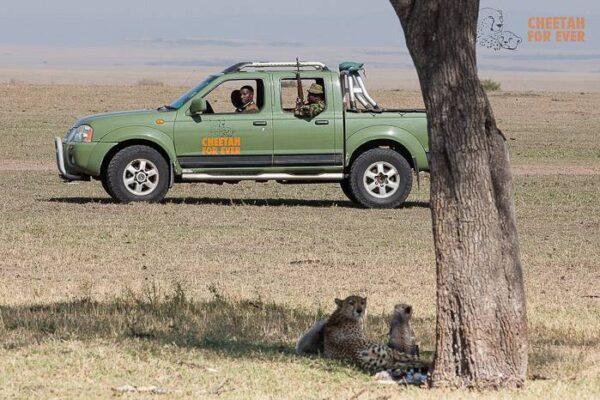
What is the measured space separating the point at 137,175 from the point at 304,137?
2221 millimetres

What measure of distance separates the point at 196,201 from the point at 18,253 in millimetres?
6092

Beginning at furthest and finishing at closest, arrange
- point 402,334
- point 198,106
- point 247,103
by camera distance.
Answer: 1. point 247,103
2. point 198,106
3. point 402,334

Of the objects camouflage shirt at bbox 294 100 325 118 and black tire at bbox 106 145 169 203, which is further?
camouflage shirt at bbox 294 100 325 118

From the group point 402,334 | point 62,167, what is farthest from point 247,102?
point 402,334

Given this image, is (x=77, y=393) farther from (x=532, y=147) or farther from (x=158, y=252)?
(x=532, y=147)

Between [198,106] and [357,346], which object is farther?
[198,106]

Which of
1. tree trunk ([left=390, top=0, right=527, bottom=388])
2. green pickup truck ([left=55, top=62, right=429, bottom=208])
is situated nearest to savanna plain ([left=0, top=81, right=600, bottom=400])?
tree trunk ([left=390, top=0, right=527, bottom=388])

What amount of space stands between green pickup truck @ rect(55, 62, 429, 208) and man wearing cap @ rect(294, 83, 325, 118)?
0.06ft

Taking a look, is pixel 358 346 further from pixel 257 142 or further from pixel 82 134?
pixel 82 134

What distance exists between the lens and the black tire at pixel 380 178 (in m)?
19.0

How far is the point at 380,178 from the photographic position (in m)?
19.2

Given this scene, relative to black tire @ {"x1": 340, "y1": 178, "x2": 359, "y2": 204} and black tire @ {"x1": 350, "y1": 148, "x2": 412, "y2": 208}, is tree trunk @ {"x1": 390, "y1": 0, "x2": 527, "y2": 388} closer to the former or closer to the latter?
black tire @ {"x1": 350, "y1": 148, "x2": 412, "y2": 208}

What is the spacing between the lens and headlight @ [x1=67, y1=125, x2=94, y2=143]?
18.8 m

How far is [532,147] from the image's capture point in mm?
30859
